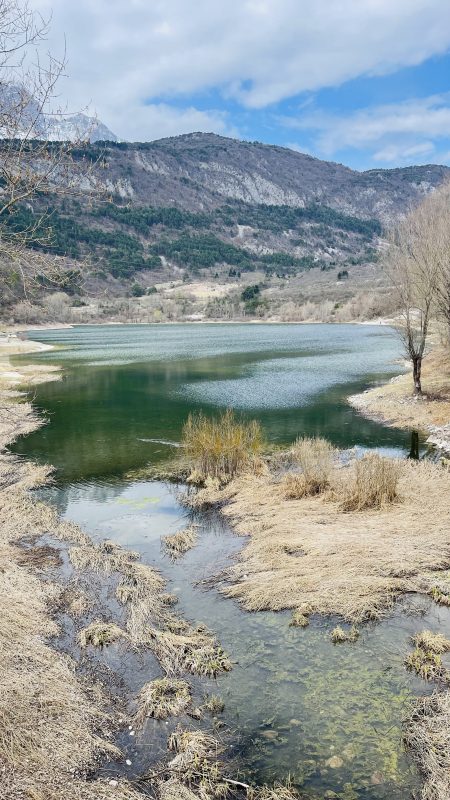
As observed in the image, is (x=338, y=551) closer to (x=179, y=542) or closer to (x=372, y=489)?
(x=372, y=489)

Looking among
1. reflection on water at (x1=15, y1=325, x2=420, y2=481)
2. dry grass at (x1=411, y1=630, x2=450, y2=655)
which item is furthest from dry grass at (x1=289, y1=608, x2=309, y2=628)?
reflection on water at (x1=15, y1=325, x2=420, y2=481)

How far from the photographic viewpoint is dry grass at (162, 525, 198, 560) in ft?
37.8

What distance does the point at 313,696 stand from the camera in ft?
22.2

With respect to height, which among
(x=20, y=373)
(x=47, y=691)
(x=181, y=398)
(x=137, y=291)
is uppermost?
(x=137, y=291)

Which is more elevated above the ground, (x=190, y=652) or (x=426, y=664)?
(x=426, y=664)

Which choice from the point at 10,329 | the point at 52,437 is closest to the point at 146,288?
the point at 10,329

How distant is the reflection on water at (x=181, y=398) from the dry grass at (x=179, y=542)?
6.16 m

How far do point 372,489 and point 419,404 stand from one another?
1479cm

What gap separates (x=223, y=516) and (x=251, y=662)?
6.13m

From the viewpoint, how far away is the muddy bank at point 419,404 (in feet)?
73.8

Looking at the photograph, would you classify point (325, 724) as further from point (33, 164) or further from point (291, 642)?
point (33, 164)

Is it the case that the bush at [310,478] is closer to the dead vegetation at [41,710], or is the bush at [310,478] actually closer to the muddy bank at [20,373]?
the dead vegetation at [41,710]

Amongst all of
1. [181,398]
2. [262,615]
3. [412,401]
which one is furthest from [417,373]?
[262,615]

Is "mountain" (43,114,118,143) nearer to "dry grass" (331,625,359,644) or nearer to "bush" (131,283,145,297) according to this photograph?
"dry grass" (331,625,359,644)
